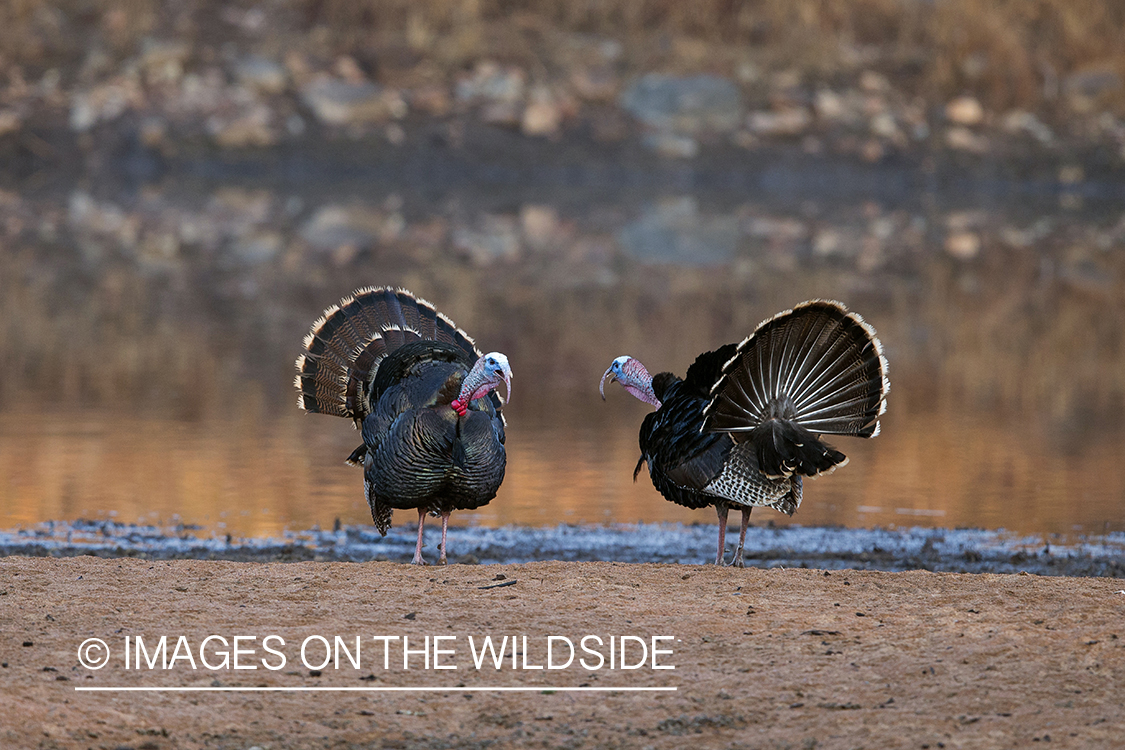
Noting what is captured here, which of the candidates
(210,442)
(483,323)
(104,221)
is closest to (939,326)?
(483,323)

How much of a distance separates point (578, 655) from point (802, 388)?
210cm

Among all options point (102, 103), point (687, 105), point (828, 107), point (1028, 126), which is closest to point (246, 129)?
point (102, 103)

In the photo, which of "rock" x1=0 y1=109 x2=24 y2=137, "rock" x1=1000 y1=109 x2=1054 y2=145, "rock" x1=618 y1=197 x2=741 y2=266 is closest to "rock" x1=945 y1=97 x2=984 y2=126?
"rock" x1=1000 y1=109 x2=1054 y2=145

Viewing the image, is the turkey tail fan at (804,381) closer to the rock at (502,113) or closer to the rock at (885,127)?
the rock at (502,113)

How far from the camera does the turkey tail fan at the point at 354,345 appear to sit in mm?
9492

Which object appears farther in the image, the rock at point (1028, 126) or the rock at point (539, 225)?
the rock at point (1028, 126)

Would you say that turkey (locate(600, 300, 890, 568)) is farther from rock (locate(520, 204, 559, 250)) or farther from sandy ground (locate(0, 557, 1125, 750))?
rock (locate(520, 204, 559, 250))

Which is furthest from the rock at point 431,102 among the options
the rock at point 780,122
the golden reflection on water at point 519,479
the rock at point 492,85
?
the golden reflection on water at point 519,479

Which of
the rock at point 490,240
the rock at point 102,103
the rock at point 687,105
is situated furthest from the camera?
the rock at point 687,105

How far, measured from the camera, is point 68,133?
4116 cm

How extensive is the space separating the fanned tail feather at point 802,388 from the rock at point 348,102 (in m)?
33.4

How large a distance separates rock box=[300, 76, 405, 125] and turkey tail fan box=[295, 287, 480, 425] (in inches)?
1241

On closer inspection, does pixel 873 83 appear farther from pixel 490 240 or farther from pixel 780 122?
pixel 490 240

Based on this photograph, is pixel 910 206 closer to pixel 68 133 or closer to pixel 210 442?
pixel 68 133
